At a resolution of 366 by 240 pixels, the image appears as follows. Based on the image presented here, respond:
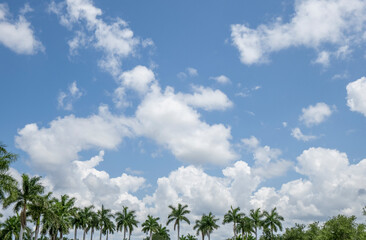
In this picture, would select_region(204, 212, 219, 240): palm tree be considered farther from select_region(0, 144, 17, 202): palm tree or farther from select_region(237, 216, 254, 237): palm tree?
select_region(0, 144, 17, 202): palm tree

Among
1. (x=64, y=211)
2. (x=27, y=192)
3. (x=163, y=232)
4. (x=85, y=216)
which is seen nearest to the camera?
(x=27, y=192)

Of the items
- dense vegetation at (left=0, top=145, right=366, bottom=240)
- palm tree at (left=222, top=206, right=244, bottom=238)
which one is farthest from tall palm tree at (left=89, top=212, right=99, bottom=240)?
palm tree at (left=222, top=206, right=244, bottom=238)

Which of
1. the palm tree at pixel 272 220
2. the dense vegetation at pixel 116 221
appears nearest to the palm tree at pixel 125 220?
the dense vegetation at pixel 116 221

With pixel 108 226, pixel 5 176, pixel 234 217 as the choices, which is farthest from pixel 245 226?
pixel 5 176

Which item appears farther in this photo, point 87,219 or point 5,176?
point 87,219

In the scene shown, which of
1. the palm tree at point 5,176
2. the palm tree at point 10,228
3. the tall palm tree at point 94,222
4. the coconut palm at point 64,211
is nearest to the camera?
the palm tree at point 5,176

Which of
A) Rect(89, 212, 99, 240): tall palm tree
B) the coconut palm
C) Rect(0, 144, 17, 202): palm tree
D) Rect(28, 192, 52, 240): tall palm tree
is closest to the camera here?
Rect(0, 144, 17, 202): palm tree

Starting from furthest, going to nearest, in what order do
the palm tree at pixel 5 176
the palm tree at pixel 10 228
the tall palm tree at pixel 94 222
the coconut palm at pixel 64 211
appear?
1. the tall palm tree at pixel 94 222
2. the palm tree at pixel 10 228
3. the coconut palm at pixel 64 211
4. the palm tree at pixel 5 176

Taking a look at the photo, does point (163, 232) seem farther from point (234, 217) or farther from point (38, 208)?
point (38, 208)

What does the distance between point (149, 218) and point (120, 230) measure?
946 cm

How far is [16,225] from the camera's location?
76.8 meters

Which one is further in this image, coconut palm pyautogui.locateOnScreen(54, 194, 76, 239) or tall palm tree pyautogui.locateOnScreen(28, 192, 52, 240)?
coconut palm pyautogui.locateOnScreen(54, 194, 76, 239)

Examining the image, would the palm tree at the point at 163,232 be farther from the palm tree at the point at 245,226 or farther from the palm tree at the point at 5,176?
the palm tree at the point at 5,176

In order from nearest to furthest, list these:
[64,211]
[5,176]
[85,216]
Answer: [5,176], [64,211], [85,216]
